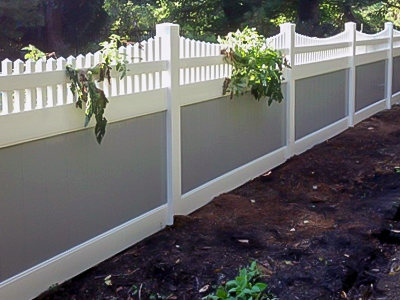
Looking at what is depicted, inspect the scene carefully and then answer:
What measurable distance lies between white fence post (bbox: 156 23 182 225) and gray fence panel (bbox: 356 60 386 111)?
20.7 feet

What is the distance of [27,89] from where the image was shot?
4.14 m

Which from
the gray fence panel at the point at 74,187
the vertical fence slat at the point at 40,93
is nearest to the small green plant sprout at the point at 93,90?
the gray fence panel at the point at 74,187

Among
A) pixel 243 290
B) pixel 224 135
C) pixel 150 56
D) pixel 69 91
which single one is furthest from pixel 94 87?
pixel 224 135

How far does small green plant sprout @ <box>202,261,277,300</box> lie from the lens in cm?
422

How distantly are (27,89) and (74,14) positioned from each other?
14156 millimetres

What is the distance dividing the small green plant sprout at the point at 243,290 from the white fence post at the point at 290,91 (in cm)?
416

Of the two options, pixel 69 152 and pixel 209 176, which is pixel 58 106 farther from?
pixel 209 176

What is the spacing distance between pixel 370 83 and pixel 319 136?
3.27 metres

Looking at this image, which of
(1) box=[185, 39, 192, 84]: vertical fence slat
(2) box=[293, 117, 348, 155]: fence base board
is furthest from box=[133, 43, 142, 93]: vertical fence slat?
(2) box=[293, 117, 348, 155]: fence base board

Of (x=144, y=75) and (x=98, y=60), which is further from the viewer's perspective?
(x=144, y=75)

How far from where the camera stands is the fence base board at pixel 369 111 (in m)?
11.6

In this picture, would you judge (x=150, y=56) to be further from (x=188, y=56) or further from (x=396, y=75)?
(x=396, y=75)

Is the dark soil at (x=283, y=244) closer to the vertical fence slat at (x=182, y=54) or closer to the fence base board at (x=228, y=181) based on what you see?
the fence base board at (x=228, y=181)

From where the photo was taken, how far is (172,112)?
5691mm
